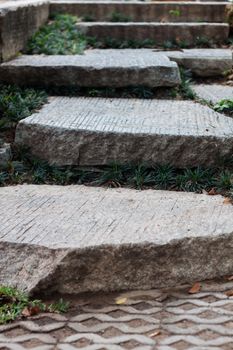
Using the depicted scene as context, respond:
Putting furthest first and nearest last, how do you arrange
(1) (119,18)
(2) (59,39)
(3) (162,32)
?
(1) (119,18) < (3) (162,32) < (2) (59,39)

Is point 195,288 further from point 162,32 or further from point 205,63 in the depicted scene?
point 162,32

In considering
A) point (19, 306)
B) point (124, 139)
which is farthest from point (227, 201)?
point (19, 306)

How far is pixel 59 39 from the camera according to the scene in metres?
6.09

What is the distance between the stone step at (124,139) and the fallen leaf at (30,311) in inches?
52.6

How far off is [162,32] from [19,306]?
174 inches

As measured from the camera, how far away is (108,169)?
3.76 metres

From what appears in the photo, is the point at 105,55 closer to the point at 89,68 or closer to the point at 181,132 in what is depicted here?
the point at 89,68

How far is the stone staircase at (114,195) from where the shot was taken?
2803mm

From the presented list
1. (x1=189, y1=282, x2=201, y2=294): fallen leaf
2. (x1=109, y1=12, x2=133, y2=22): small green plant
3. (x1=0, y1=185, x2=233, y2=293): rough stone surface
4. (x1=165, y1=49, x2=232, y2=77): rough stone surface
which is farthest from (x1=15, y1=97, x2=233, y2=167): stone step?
(x1=109, y1=12, x2=133, y2=22): small green plant

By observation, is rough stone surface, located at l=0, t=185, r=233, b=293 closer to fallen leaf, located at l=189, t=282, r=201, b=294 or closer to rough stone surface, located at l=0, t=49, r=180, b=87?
fallen leaf, located at l=189, t=282, r=201, b=294

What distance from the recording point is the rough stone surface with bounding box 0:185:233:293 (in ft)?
9.09

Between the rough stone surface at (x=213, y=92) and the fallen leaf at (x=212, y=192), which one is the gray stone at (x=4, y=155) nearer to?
the fallen leaf at (x=212, y=192)

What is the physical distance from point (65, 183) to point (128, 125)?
581mm

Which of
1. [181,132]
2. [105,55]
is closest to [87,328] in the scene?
[181,132]
